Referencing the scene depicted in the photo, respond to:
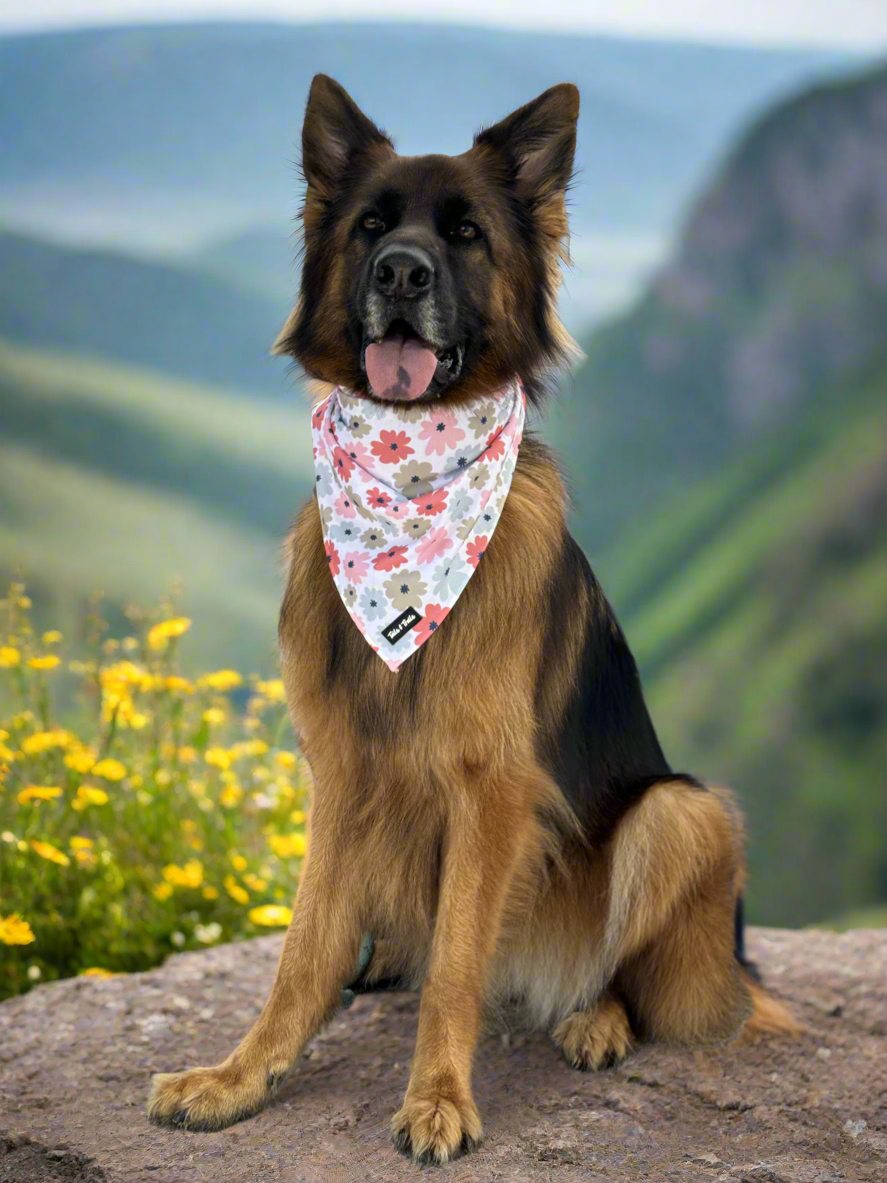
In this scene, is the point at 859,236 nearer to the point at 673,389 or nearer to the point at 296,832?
the point at 673,389

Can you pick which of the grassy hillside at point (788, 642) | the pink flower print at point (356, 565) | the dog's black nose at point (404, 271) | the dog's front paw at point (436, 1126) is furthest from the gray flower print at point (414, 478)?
the grassy hillside at point (788, 642)

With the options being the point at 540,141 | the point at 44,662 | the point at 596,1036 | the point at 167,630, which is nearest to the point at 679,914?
the point at 596,1036

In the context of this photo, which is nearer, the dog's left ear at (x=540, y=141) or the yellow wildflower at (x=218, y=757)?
the dog's left ear at (x=540, y=141)

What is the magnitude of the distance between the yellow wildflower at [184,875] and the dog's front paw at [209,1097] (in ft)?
4.49

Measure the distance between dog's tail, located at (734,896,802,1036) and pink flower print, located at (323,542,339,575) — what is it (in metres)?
1.67

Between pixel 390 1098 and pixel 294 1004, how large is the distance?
0.37 metres

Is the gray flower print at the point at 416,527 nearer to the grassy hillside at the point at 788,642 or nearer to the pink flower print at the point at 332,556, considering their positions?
the pink flower print at the point at 332,556

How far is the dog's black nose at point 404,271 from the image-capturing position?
3039 mm

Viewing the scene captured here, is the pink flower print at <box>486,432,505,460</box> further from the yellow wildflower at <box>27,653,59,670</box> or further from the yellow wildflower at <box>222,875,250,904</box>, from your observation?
the yellow wildflower at <box>222,875,250,904</box>

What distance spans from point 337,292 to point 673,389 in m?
28.3

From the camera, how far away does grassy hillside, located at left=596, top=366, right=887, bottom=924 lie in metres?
18.6

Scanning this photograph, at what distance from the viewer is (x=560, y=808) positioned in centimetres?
331

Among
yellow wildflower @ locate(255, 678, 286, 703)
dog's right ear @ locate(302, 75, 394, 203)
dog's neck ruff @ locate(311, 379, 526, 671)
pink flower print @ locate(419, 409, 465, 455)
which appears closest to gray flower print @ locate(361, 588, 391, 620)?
dog's neck ruff @ locate(311, 379, 526, 671)

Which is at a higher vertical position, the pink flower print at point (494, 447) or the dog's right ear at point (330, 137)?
the dog's right ear at point (330, 137)
